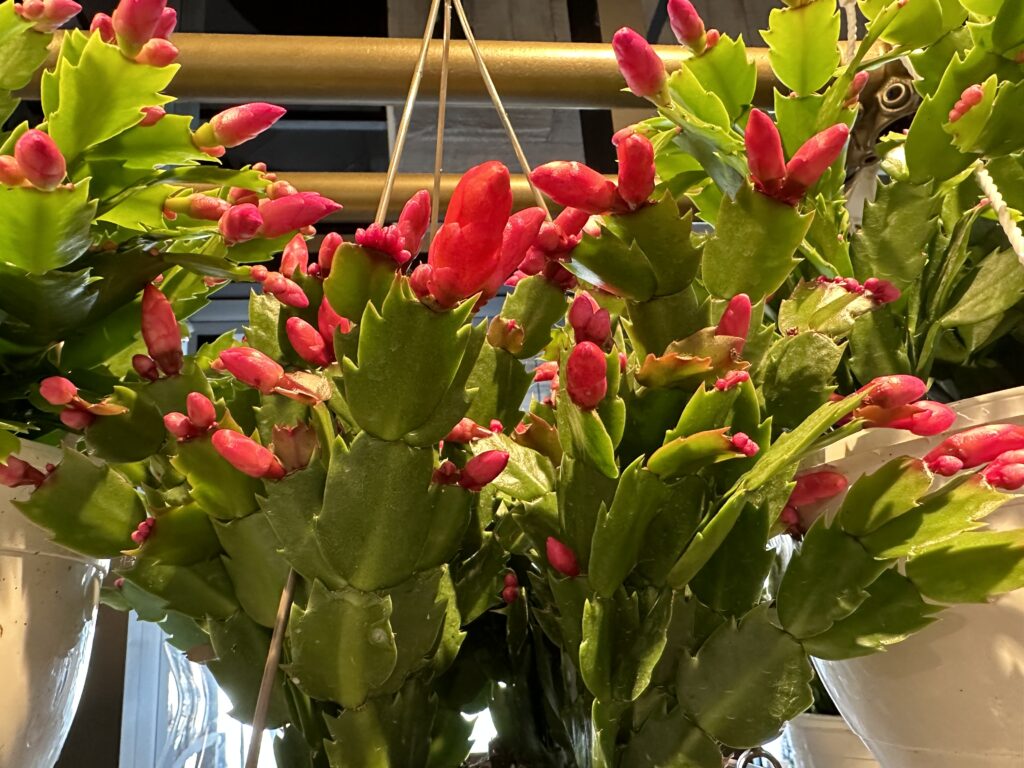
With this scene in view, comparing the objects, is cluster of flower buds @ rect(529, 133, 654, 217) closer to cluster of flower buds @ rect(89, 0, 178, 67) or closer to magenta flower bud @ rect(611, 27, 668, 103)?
magenta flower bud @ rect(611, 27, 668, 103)

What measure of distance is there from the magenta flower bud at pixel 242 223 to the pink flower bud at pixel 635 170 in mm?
213

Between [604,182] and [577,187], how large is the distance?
0.06 feet

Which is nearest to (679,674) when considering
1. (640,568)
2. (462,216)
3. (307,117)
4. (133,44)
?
(640,568)

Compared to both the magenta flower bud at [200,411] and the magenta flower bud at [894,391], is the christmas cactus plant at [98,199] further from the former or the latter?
the magenta flower bud at [894,391]

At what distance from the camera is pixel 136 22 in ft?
1.70

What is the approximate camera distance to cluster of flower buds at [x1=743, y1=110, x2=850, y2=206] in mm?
456

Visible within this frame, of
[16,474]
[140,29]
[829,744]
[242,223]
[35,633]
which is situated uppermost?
[140,29]

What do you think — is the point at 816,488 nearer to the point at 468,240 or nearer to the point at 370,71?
the point at 468,240

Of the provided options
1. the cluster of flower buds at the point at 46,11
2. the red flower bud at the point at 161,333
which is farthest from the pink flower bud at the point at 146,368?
the cluster of flower buds at the point at 46,11

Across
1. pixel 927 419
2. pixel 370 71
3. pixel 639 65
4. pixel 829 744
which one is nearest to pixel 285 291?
pixel 639 65

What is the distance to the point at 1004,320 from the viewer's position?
639 millimetres

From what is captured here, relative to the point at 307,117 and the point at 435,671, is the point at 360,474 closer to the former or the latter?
the point at 435,671

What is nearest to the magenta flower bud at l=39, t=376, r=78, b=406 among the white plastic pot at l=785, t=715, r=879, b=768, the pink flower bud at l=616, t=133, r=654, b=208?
the pink flower bud at l=616, t=133, r=654, b=208

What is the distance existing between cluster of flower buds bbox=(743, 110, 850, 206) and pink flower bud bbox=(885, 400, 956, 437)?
0.41ft
